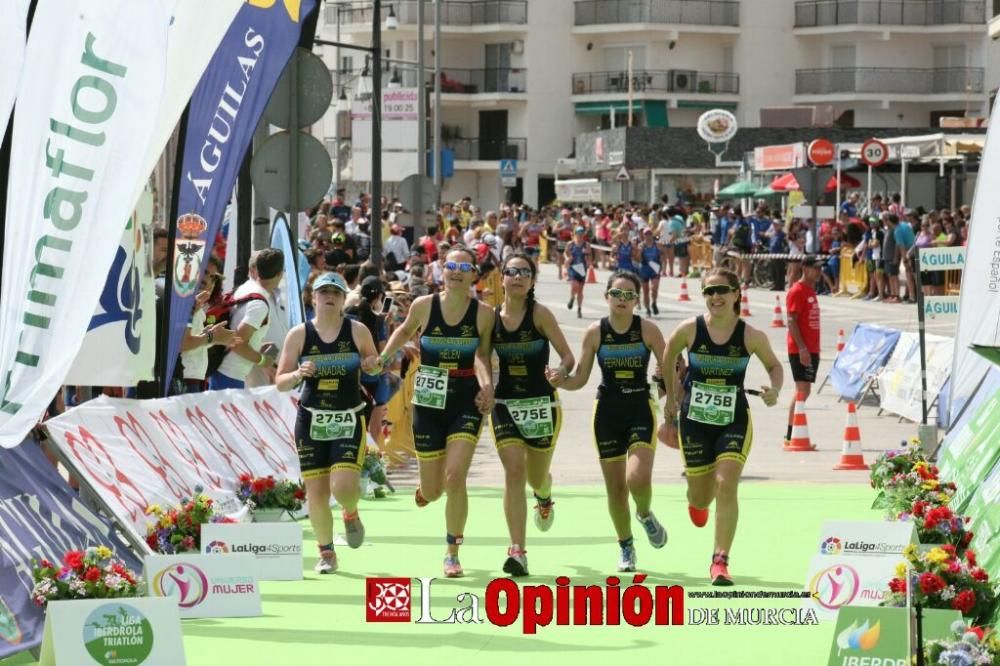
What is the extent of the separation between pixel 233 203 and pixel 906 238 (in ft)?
74.1

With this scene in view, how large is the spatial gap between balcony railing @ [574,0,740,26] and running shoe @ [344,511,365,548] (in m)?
70.6

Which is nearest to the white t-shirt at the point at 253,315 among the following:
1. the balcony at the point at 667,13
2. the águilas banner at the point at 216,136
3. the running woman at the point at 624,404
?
the águilas banner at the point at 216,136

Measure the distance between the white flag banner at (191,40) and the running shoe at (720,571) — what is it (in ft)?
13.3

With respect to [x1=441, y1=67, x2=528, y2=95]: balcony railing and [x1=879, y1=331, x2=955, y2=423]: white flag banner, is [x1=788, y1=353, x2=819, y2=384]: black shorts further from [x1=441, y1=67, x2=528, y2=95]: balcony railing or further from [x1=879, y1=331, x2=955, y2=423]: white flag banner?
[x1=441, y1=67, x2=528, y2=95]: balcony railing

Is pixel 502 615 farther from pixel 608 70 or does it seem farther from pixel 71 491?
pixel 608 70

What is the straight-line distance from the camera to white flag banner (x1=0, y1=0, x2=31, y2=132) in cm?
939

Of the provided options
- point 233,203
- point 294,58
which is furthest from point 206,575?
point 233,203

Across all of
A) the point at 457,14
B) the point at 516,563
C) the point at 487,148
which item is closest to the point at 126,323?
the point at 516,563

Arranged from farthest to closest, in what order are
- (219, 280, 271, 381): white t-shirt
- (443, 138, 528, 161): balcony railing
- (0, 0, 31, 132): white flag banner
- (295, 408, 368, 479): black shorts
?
1. (443, 138, 528, 161): balcony railing
2. (219, 280, 271, 381): white t-shirt
3. (295, 408, 368, 479): black shorts
4. (0, 0, 31, 132): white flag banner

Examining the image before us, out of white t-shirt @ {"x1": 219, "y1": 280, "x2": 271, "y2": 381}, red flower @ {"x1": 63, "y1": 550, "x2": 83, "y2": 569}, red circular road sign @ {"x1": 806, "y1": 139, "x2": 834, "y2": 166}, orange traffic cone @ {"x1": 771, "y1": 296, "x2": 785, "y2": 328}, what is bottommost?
orange traffic cone @ {"x1": 771, "y1": 296, "x2": 785, "y2": 328}

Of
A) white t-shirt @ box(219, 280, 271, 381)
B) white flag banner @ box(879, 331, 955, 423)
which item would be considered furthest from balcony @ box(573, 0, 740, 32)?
white t-shirt @ box(219, 280, 271, 381)

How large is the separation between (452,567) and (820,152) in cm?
3606

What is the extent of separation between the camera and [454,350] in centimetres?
1181

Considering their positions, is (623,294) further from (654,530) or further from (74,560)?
(74,560)
